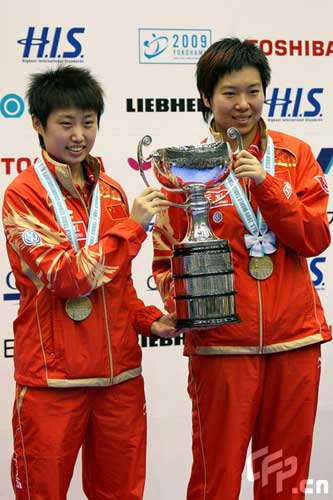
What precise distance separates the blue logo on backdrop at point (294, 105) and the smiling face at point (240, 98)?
1.00 m

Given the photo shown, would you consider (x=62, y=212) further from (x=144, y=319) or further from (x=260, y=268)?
(x=260, y=268)

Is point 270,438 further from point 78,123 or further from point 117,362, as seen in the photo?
point 78,123

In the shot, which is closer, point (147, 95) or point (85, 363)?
point (85, 363)

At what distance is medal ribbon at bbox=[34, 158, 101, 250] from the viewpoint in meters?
2.15

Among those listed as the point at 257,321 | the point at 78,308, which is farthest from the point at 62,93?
the point at 257,321

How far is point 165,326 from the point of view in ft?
7.36

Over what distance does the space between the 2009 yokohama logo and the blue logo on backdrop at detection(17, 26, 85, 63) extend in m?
0.69

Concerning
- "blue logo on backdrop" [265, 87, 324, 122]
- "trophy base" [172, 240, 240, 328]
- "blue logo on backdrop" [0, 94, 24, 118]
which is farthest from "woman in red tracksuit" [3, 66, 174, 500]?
"blue logo on backdrop" [265, 87, 324, 122]

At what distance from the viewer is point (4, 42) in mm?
2988

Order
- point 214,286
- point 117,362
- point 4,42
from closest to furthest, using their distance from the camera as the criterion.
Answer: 1. point 214,286
2. point 117,362
3. point 4,42

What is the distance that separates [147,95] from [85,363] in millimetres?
1296

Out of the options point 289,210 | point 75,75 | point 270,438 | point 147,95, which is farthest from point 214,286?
point 147,95

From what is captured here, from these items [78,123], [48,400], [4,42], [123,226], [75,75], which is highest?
[4,42]

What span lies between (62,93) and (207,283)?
0.61m
